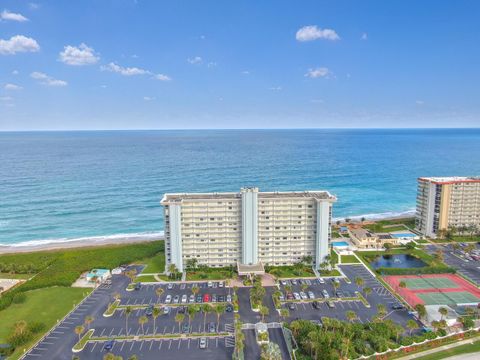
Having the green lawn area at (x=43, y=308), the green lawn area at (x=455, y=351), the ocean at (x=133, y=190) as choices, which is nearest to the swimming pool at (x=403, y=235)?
the ocean at (x=133, y=190)

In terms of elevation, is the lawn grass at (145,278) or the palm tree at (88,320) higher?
the palm tree at (88,320)

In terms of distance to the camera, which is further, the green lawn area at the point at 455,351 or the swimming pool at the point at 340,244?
the swimming pool at the point at 340,244

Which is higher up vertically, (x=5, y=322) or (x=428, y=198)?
(x=428, y=198)

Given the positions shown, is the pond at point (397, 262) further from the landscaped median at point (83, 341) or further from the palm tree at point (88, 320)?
the landscaped median at point (83, 341)

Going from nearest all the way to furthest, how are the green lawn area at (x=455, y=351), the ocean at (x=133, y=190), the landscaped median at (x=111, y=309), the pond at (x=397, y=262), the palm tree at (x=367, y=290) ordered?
1. the green lawn area at (x=455, y=351)
2. the landscaped median at (x=111, y=309)
3. the palm tree at (x=367, y=290)
4. the pond at (x=397, y=262)
5. the ocean at (x=133, y=190)

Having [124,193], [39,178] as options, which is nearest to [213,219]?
[124,193]

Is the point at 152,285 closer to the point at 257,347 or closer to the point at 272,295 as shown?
the point at 272,295

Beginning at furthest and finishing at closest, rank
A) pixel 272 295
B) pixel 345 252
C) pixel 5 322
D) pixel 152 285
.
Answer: pixel 345 252, pixel 152 285, pixel 272 295, pixel 5 322
